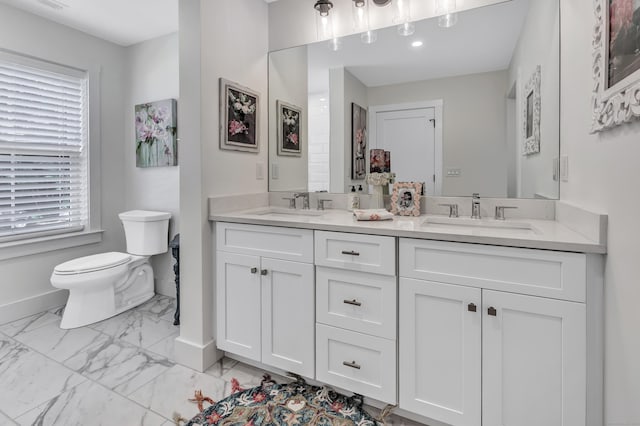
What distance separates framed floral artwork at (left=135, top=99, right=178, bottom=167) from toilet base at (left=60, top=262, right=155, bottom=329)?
3.20ft

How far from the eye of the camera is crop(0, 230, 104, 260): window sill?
263cm

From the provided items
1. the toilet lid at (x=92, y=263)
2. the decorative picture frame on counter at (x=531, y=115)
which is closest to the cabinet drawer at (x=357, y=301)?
the decorative picture frame on counter at (x=531, y=115)

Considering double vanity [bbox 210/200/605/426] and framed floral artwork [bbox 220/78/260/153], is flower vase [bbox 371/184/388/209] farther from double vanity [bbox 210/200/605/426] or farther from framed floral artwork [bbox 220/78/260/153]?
framed floral artwork [bbox 220/78/260/153]

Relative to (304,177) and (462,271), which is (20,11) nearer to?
(304,177)

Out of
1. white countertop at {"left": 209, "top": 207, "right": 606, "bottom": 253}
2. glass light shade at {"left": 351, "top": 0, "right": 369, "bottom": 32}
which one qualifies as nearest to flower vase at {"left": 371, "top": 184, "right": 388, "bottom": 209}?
white countertop at {"left": 209, "top": 207, "right": 606, "bottom": 253}

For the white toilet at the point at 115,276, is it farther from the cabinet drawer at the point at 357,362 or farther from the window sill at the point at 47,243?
the cabinet drawer at the point at 357,362

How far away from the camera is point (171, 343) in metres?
2.31

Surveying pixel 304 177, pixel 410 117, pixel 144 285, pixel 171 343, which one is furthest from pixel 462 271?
pixel 144 285

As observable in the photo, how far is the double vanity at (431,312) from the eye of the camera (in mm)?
1173

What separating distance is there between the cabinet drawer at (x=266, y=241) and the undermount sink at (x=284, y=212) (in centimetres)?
29

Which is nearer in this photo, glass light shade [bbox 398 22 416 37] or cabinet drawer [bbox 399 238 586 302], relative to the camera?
cabinet drawer [bbox 399 238 586 302]

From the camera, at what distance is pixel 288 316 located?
1.77 meters

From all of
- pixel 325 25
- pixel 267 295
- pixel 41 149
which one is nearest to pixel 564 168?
pixel 267 295

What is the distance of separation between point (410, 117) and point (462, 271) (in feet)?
3.53
